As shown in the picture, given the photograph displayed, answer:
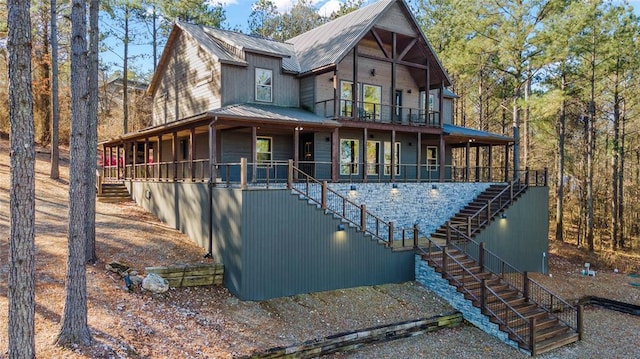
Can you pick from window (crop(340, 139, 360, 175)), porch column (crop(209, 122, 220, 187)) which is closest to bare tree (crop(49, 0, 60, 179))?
porch column (crop(209, 122, 220, 187))

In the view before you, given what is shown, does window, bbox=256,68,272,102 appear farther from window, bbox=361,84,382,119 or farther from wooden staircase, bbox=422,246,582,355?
wooden staircase, bbox=422,246,582,355

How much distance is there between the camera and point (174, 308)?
10438mm

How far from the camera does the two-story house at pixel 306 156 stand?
40.7 ft

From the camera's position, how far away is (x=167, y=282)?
11.3 metres

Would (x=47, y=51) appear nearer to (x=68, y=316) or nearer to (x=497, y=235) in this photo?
(x=68, y=316)

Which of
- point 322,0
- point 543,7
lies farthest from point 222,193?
point 322,0

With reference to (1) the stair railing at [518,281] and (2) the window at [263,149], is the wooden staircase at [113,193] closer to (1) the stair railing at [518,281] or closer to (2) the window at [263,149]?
(2) the window at [263,149]

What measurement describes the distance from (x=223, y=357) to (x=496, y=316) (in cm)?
769

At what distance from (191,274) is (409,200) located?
30.9ft

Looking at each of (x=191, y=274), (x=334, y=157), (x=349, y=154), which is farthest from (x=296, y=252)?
(x=349, y=154)

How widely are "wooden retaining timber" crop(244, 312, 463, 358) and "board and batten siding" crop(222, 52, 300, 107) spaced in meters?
10.2

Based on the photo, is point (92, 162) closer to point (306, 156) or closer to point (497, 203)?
point (306, 156)

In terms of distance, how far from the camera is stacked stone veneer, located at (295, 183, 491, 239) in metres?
15.9

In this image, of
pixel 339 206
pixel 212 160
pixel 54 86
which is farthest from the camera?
pixel 54 86
